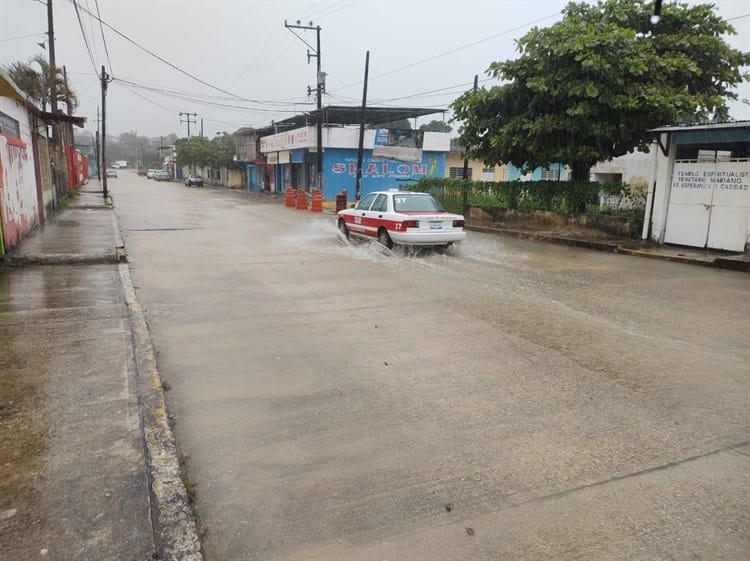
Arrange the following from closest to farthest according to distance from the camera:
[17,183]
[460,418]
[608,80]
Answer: [460,418] → [17,183] → [608,80]

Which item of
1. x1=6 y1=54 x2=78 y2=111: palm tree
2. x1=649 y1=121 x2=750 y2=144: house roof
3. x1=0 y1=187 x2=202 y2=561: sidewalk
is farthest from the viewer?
x1=6 y1=54 x2=78 y2=111: palm tree

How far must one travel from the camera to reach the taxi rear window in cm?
1351

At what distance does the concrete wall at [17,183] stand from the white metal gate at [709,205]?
14.8 m

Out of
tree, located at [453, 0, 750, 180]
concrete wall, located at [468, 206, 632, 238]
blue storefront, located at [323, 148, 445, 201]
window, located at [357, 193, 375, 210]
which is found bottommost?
concrete wall, located at [468, 206, 632, 238]

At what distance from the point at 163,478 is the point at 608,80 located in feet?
51.8

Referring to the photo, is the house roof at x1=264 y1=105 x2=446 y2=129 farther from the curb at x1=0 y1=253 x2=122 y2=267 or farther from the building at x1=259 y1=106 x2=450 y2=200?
the curb at x1=0 y1=253 x2=122 y2=267

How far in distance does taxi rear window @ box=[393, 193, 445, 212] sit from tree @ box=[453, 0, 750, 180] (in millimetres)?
5268

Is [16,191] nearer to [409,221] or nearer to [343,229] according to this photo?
[343,229]

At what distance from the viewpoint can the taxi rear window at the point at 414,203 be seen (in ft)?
44.3

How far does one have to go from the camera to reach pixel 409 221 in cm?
1284

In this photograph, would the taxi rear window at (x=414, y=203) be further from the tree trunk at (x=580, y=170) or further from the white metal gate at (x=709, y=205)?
the tree trunk at (x=580, y=170)

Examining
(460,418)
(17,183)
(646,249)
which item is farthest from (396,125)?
(460,418)

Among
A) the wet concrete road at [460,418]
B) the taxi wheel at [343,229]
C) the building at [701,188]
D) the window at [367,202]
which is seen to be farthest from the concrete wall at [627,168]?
the wet concrete road at [460,418]

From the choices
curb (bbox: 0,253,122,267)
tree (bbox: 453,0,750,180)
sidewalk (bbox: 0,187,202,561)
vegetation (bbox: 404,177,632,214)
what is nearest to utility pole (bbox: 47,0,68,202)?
vegetation (bbox: 404,177,632,214)
